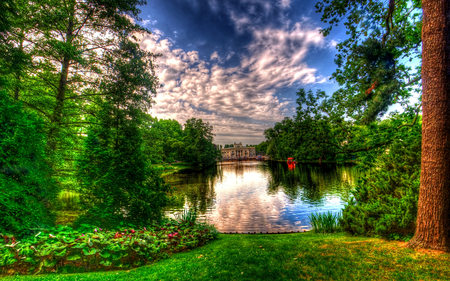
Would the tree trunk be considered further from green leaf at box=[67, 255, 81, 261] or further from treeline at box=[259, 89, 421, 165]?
treeline at box=[259, 89, 421, 165]

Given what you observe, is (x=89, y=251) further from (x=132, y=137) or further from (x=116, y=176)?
(x=132, y=137)

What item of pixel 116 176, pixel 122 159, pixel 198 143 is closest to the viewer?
pixel 116 176

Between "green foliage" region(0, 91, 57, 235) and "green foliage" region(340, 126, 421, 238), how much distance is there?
875 centimetres

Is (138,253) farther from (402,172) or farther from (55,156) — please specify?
(402,172)

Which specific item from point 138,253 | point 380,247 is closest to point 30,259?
point 138,253

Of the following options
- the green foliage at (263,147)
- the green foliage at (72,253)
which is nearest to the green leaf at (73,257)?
the green foliage at (72,253)

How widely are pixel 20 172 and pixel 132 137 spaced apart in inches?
110

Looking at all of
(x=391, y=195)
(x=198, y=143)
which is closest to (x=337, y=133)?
(x=391, y=195)

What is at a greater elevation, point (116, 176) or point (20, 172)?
point (20, 172)

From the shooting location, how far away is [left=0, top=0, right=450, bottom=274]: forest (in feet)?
11.9

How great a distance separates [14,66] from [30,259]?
525 cm

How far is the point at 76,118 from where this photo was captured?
299 inches

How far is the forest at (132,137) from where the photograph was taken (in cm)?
363

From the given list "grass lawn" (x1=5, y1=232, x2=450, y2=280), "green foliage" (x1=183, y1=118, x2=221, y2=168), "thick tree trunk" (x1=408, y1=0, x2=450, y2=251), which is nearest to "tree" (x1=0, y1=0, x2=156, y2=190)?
"grass lawn" (x1=5, y1=232, x2=450, y2=280)
